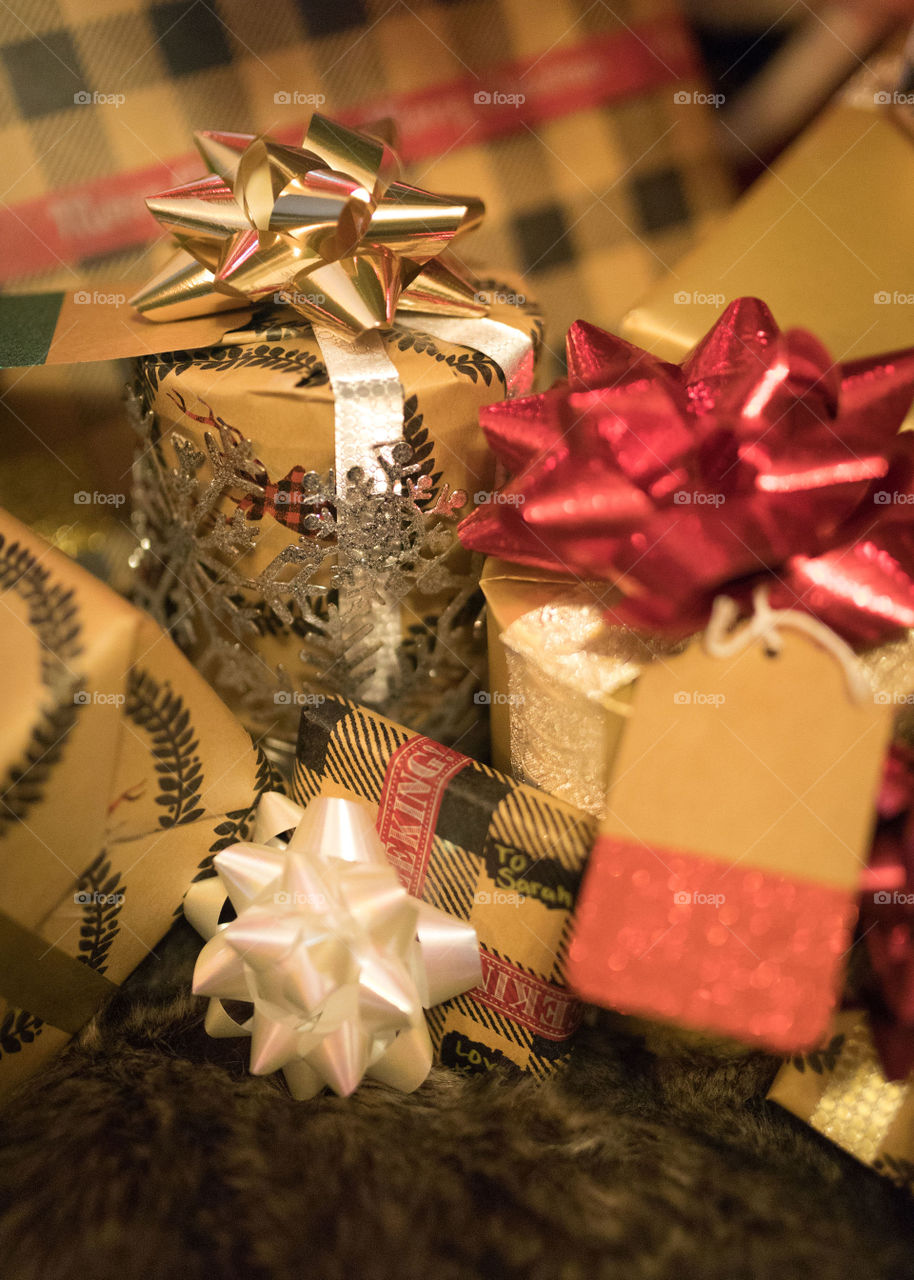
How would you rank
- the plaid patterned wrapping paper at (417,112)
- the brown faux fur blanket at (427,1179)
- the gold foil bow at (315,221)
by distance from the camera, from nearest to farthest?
1. the brown faux fur blanket at (427,1179)
2. the gold foil bow at (315,221)
3. the plaid patterned wrapping paper at (417,112)

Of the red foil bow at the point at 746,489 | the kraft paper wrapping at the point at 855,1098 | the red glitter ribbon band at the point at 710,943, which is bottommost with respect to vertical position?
the kraft paper wrapping at the point at 855,1098

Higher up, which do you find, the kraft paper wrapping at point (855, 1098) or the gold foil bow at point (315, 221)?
the gold foil bow at point (315, 221)

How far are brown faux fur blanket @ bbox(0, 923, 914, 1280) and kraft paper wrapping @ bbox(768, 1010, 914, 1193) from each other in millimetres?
12

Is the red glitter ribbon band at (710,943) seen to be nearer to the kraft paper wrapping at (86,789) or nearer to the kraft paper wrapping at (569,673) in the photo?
the kraft paper wrapping at (569,673)

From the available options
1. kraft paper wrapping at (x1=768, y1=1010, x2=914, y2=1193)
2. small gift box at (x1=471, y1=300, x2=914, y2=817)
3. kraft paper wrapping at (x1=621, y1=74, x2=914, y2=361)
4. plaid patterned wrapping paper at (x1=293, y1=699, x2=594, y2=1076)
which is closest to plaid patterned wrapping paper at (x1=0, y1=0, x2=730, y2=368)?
kraft paper wrapping at (x1=621, y1=74, x2=914, y2=361)

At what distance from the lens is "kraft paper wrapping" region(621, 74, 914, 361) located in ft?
1.73

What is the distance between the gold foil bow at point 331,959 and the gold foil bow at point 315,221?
0.29 metres

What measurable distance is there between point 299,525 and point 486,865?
0.72 feet

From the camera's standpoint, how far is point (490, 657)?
52 centimetres

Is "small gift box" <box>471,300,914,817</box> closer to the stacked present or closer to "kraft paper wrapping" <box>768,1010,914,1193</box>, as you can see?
the stacked present

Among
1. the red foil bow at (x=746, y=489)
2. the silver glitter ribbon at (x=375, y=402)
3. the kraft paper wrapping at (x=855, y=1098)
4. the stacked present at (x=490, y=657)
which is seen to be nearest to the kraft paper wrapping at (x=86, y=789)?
the stacked present at (x=490, y=657)

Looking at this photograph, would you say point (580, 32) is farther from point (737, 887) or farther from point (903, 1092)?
point (903, 1092)

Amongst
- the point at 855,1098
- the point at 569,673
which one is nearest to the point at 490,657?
the point at 569,673

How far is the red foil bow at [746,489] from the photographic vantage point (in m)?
0.39
